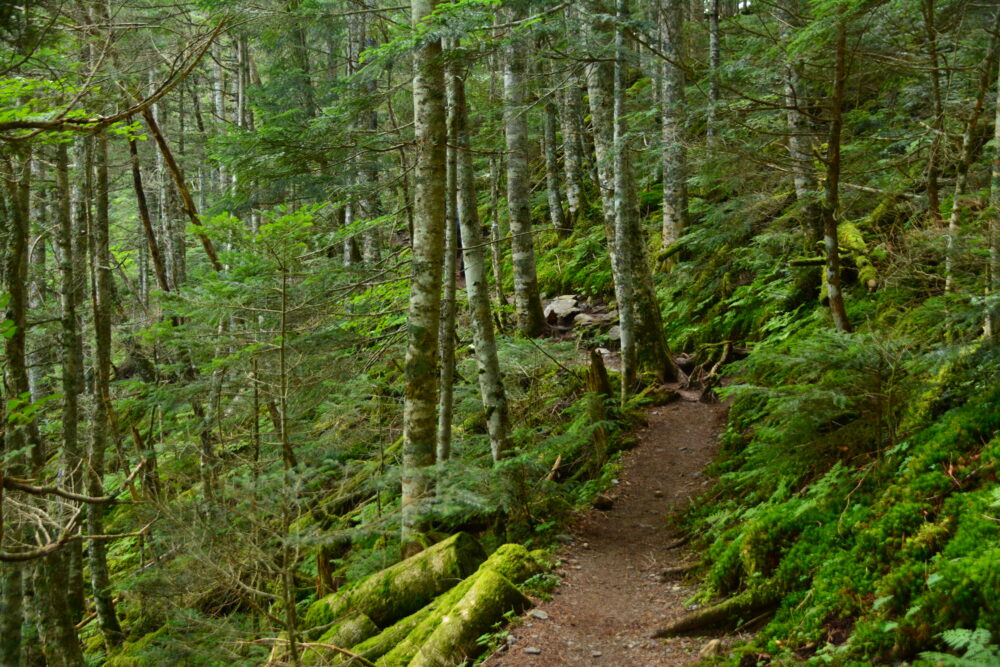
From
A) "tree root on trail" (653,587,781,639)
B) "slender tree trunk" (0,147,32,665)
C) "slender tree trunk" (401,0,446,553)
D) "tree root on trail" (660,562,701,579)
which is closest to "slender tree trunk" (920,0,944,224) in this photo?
"tree root on trail" (660,562,701,579)

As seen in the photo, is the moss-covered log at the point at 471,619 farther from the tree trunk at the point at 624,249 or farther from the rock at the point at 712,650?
the tree trunk at the point at 624,249

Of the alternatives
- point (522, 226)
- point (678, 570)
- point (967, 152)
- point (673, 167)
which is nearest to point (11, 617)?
point (678, 570)

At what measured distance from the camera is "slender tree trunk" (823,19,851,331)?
5.81 metres

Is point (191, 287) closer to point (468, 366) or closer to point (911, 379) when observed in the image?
point (468, 366)

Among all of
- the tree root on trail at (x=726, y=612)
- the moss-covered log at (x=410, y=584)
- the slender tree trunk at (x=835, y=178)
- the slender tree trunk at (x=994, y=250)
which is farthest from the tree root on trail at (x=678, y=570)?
the slender tree trunk at (x=994, y=250)

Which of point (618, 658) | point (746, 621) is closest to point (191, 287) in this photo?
point (618, 658)

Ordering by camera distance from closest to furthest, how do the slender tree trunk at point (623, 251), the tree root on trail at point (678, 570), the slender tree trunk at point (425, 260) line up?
1. the tree root on trail at point (678, 570)
2. the slender tree trunk at point (425, 260)
3. the slender tree trunk at point (623, 251)

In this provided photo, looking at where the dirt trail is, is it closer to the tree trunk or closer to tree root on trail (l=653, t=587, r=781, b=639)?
tree root on trail (l=653, t=587, r=781, b=639)

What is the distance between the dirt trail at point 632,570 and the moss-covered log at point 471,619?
233 mm

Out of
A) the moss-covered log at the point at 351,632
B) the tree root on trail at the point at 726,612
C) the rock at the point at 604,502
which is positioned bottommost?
the moss-covered log at the point at 351,632

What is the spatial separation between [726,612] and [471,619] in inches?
81.1

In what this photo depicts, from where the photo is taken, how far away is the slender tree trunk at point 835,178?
5.81 meters

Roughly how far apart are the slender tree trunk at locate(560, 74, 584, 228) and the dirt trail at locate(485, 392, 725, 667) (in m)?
9.84

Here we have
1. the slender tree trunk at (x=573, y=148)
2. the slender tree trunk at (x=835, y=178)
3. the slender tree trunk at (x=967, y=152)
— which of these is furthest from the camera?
the slender tree trunk at (x=573, y=148)
